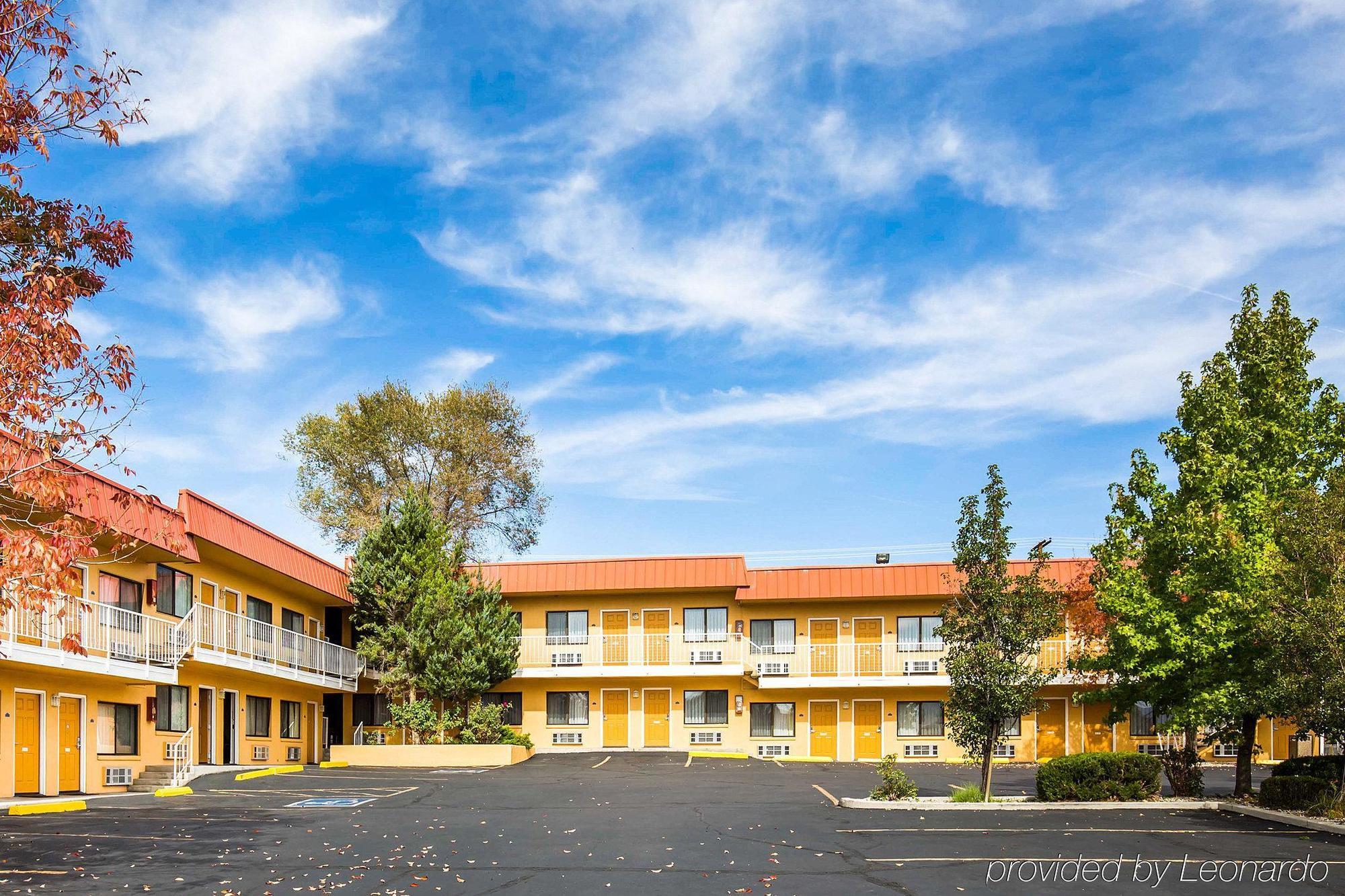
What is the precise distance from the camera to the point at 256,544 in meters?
29.5

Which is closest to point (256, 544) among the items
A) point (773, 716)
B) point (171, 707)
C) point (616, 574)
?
point (171, 707)

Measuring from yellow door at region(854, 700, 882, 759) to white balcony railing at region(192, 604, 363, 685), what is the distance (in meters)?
16.1

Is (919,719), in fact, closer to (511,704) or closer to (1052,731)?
(1052,731)

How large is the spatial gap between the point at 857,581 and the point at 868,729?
494 cm

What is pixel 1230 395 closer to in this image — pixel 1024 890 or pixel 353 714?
pixel 1024 890

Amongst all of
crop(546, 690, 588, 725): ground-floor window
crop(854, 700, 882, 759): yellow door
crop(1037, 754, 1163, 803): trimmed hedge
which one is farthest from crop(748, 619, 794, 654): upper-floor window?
crop(1037, 754, 1163, 803): trimmed hedge

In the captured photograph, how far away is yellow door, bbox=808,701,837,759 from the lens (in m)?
37.5

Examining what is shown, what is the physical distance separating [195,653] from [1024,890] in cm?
1969

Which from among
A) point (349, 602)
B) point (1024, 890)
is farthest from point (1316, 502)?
point (349, 602)

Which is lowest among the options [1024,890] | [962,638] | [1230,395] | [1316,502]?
[1024,890]

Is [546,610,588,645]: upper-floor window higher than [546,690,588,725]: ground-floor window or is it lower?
higher

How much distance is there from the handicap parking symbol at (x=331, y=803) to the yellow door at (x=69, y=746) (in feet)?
19.5

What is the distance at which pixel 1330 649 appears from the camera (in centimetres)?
1791

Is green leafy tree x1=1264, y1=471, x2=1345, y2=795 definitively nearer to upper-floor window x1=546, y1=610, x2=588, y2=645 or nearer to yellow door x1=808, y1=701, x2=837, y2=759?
yellow door x1=808, y1=701, x2=837, y2=759
